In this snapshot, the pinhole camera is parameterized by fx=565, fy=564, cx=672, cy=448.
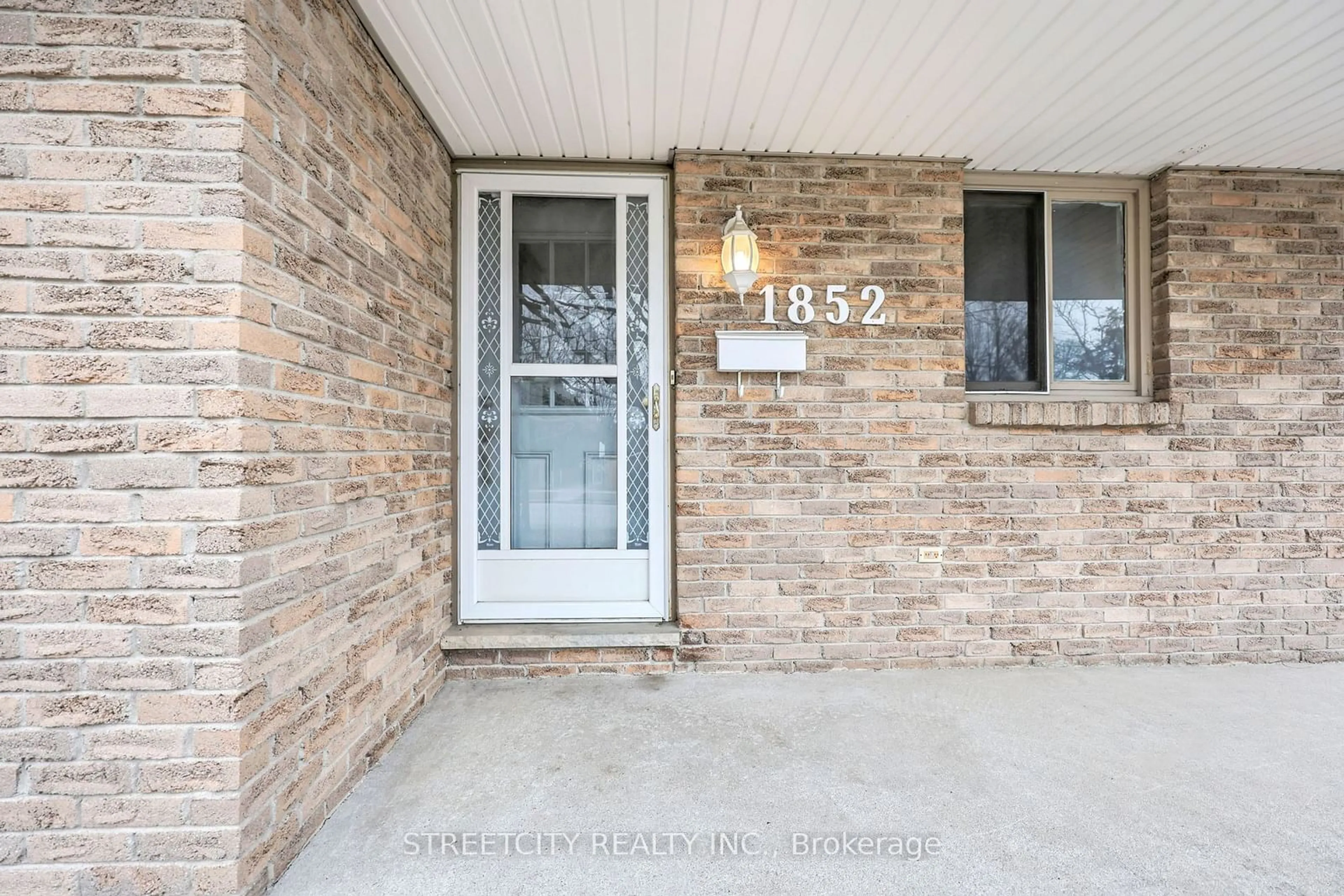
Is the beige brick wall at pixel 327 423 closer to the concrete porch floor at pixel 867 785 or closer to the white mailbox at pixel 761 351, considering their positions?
the concrete porch floor at pixel 867 785

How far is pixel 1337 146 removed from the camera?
277 cm

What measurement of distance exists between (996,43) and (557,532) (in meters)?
2.77

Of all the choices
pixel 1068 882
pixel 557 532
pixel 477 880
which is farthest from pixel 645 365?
pixel 1068 882

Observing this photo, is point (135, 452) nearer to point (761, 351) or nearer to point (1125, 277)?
point (761, 351)

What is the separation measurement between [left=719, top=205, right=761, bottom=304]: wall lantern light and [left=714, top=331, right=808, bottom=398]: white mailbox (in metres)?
0.23

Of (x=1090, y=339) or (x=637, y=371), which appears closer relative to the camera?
(x=637, y=371)

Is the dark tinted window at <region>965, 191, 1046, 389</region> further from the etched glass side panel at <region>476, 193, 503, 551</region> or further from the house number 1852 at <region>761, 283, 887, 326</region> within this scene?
the etched glass side panel at <region>476, 193, 503, 551</region>

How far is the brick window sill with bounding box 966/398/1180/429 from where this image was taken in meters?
2.88

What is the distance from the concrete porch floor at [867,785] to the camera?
60.3 inches

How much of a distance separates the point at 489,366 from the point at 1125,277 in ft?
11.6

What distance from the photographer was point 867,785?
191cm

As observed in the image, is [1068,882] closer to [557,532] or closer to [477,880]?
[477,880]

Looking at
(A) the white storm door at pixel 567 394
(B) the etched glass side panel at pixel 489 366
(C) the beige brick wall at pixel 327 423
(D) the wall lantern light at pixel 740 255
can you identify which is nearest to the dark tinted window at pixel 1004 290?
(D) the wall lantern light at pixel 740 255

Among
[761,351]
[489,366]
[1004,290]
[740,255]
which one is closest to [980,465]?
[1004,290]
